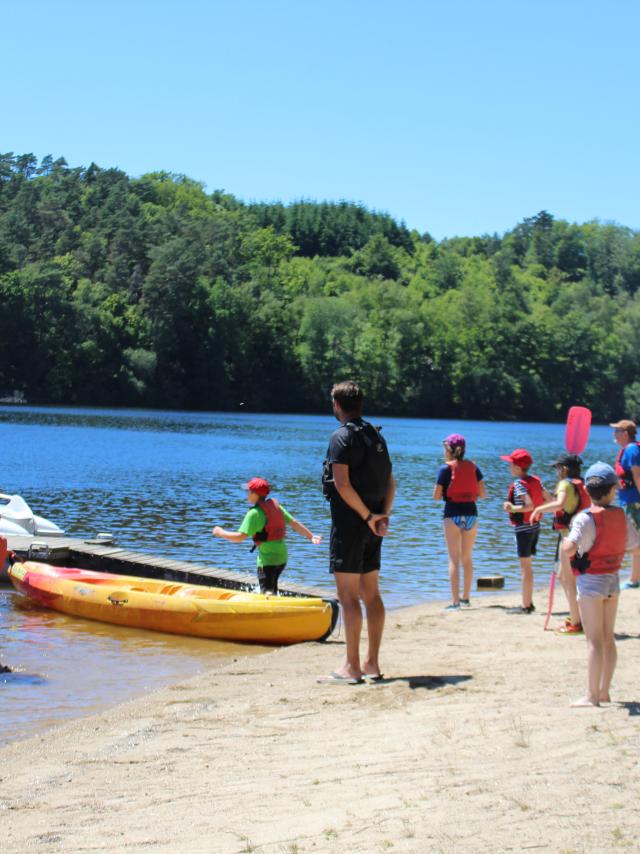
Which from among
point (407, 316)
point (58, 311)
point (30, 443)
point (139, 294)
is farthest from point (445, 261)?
point (30, 443)

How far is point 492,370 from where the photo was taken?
364 ft

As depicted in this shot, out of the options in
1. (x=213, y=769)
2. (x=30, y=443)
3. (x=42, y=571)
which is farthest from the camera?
(x=30, y=443)

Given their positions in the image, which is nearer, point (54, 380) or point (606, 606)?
point (606, 606)

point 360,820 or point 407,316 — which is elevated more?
point 407,316

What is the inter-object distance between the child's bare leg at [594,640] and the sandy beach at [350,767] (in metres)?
0.15

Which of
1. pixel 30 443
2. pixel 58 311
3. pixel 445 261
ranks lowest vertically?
pixel 30 443

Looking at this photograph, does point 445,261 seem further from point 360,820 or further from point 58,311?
point 360,820

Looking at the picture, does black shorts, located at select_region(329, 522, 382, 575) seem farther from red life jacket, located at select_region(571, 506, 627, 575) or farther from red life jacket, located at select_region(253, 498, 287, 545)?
red life jacket, located at select_region(253, 498, 287, 545)

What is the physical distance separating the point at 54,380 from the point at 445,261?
264ft

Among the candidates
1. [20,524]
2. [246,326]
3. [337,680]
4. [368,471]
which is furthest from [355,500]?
[246,326]

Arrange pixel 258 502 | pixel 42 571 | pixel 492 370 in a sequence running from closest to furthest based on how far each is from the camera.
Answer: pixel 258 502 → pixel 42 571 → pixel 492 370

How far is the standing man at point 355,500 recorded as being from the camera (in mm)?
7035

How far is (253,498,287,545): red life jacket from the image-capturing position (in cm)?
1024

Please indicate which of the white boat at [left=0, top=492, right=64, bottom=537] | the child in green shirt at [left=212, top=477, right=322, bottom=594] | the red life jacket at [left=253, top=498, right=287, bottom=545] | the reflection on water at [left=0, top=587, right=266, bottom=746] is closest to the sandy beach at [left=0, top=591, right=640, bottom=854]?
the reflection on water at [left=0, top=587, right=266, bottom=746]
